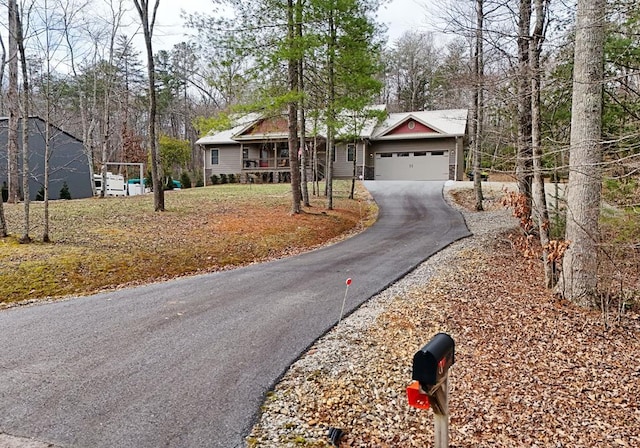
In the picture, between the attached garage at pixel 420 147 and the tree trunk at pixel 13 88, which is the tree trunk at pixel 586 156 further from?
the attached garage at pixel 420 147

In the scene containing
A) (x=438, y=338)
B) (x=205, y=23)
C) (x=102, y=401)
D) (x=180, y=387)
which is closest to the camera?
(x=438, y=338)

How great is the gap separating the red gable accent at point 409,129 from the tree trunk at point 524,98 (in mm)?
16311

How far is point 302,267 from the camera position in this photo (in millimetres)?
8383

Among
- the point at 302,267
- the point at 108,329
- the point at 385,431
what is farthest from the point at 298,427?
the point at 302,267

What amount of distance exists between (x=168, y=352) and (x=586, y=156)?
566 centimetres

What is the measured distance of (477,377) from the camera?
12.7 feet

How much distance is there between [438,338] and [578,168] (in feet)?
14.3

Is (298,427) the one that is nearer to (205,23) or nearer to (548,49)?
(548,49)

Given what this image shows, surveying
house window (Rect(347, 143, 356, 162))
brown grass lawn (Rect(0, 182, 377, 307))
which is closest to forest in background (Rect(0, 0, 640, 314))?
brown grass lawn (Rect(0, 182, 377, 307))

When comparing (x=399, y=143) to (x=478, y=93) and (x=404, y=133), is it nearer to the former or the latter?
(x=404, y=133)

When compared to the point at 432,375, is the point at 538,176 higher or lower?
higher

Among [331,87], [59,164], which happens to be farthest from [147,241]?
[59,164]

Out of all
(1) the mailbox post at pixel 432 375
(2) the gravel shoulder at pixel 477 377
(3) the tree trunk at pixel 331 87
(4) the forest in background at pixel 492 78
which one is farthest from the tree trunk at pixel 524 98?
(3) the tree trunk at pixel 331 87

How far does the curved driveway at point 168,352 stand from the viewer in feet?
10.2
